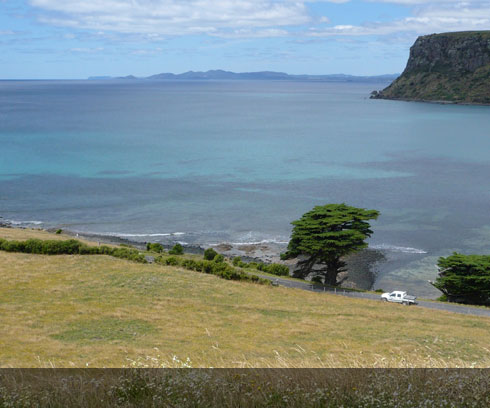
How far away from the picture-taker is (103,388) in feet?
27.9

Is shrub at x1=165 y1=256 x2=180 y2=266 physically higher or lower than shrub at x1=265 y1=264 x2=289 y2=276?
higher

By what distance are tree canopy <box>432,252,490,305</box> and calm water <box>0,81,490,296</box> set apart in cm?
520

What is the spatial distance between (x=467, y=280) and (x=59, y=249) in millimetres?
29492

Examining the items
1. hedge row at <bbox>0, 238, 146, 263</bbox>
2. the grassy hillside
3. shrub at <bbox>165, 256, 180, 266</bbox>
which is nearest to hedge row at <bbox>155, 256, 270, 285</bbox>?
shrub at <bbox>165, 256, 180, 266</bbox>

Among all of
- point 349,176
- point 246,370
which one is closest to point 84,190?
point 349,176

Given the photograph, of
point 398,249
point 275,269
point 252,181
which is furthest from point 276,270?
point 252,181

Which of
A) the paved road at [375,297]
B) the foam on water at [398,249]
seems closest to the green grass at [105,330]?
the paved road at [375,297]

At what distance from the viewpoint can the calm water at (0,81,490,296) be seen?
188 ft

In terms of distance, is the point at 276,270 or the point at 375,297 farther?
the point at 276,270

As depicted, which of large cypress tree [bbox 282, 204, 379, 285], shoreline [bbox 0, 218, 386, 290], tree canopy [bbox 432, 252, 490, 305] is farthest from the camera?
shoreline [bbox 0, 218, 386, 290]

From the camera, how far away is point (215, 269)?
3634 cm

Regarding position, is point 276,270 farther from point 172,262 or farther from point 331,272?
point 172,262

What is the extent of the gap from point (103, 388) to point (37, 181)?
→ 250ft

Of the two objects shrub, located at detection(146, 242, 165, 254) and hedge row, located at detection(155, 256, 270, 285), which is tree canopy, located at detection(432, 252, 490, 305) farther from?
shrub, located at detection(146, 242, 165, 254)
